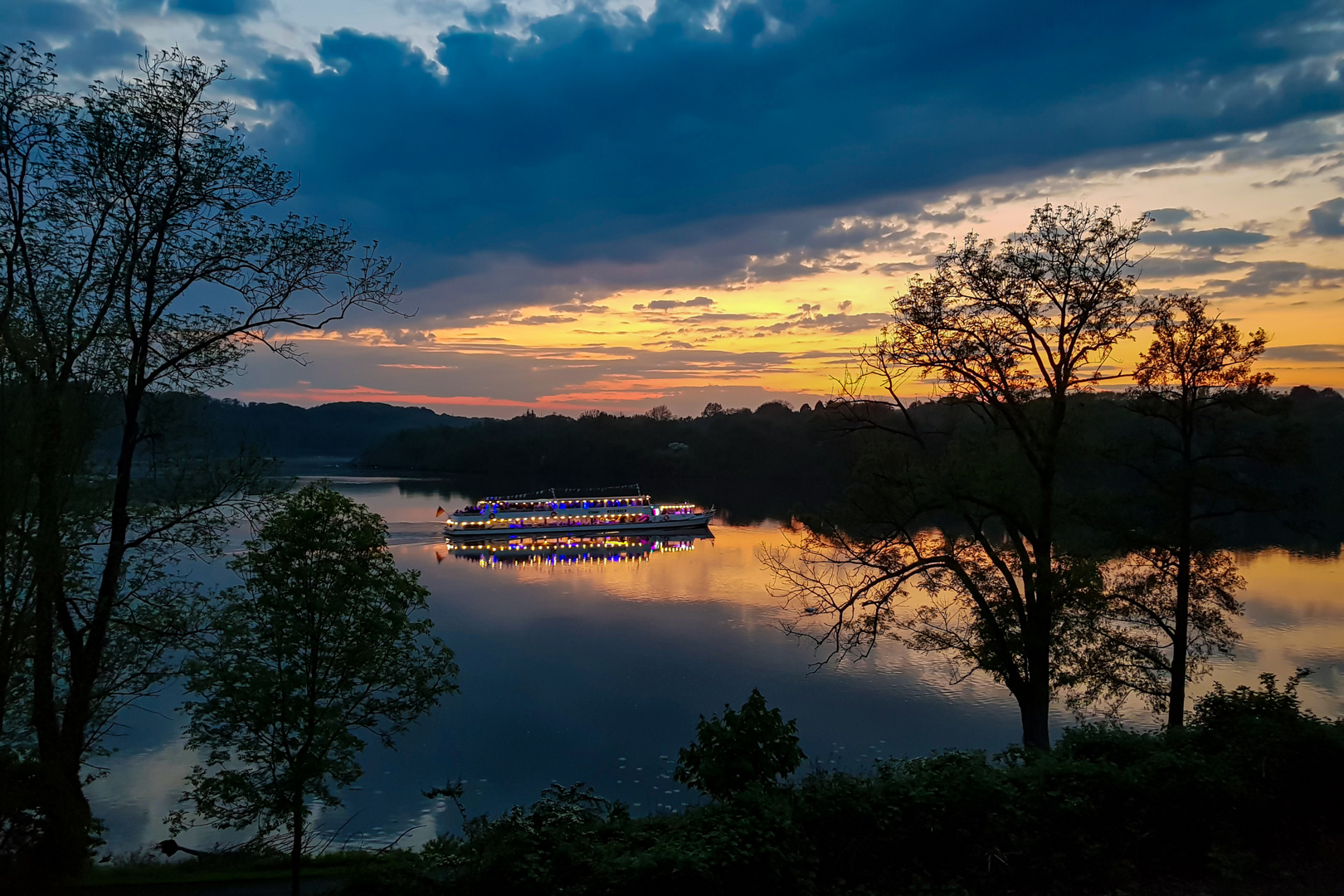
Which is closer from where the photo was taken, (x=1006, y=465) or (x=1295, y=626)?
(x=1006, y=465)

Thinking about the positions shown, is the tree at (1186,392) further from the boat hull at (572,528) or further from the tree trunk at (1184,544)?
the boat hull at (572,528)

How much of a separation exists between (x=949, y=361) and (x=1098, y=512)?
12.0 ft

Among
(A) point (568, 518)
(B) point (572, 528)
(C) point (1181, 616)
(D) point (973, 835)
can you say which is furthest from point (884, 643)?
(A) point (568, 518)

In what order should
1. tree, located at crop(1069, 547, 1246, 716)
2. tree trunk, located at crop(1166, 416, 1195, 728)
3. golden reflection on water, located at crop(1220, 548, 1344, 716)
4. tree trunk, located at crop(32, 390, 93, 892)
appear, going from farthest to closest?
golden reflection on water, located at crop(1220, 548, 1344, 716), tree, located at crop(1069, 547, 1246, 716), tree trunk, located at crop(1166, 416, 1195, 728), tree trunk, located at crop(32, 390, 93, 892)

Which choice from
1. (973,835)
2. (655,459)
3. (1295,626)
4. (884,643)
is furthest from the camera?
(655,459)

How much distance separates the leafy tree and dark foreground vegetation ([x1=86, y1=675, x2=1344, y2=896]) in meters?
0.33

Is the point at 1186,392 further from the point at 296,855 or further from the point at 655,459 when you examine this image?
the point at 655,459

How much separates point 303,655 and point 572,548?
2045 inches

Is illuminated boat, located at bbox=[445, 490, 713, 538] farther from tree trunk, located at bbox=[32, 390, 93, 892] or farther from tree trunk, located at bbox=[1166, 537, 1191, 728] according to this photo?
tree trunk, located at bbox=[32, 390, 93, 892]

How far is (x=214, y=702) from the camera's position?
10961 mm

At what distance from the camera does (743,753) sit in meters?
8.64

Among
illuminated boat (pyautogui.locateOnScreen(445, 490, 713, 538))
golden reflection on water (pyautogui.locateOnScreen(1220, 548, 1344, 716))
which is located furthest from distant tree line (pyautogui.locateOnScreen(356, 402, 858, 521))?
golden reflection on water (pyautogui.locateOnScreen(1220, 548, 1344, 716))

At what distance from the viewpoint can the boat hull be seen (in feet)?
204

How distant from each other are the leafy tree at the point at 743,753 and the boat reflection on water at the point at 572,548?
154 ft
